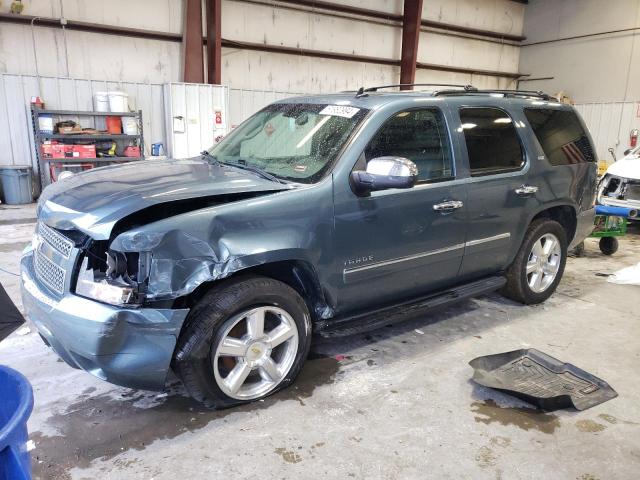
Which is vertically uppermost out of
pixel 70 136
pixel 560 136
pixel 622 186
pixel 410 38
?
pixel 410 38

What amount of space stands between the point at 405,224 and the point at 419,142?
0.57 m

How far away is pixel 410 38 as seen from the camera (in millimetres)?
13289

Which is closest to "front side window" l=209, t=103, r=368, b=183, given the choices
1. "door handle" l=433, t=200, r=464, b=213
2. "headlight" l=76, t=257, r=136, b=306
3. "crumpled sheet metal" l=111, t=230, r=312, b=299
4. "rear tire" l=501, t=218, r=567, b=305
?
"crumpled sheet metal" l=111, t=230, r=312, b=299

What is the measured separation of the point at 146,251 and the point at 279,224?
2.23 feet

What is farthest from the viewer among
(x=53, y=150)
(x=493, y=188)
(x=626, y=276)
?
(x=53, y=150)

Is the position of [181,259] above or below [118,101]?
below

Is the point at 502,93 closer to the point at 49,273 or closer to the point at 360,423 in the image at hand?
the point at 360,423

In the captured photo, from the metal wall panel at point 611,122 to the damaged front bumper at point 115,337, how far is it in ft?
45.4

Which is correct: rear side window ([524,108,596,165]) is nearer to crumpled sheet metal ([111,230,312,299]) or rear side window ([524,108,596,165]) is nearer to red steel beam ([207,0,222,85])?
crumpled sheet metal ([111,230,312,299])

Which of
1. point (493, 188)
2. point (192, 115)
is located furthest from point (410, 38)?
point (493, 188)

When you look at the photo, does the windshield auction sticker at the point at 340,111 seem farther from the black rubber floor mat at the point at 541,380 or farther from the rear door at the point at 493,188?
the black rubber floor mat at the point at 541,380

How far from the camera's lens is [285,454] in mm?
2332

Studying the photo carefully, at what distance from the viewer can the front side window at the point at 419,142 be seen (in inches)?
119

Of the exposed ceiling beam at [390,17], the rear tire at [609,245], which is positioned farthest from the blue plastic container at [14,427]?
the exposed ceiling beam at [390,17]
